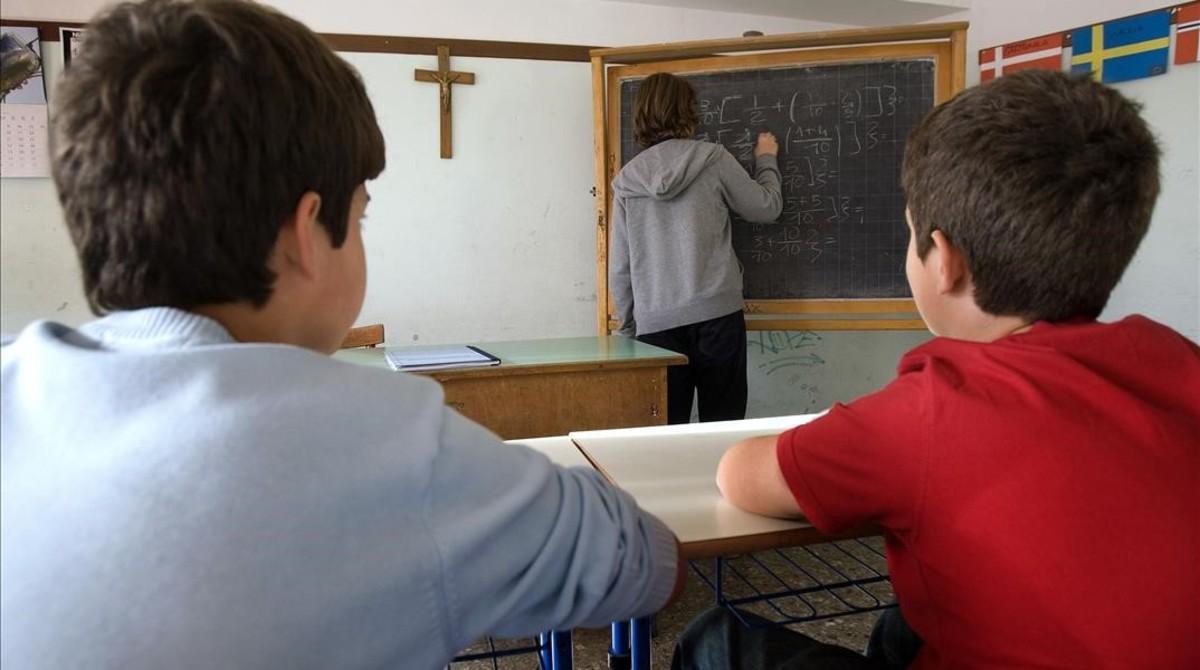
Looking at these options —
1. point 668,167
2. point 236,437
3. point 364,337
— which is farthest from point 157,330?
point 668,167

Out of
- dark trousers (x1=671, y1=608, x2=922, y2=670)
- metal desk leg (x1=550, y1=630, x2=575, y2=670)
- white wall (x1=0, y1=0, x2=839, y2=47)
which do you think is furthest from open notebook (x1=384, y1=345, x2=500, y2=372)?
white wall (x1=0, y1=0, x2=839, y2=47)

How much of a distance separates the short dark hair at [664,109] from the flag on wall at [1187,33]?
1.64 m

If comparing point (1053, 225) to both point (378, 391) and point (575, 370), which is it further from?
point (575, 370)

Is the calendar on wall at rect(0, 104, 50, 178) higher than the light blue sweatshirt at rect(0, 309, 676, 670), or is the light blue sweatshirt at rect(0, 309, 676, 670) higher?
the calendar on wall at rect(0, 104, 50, 178)

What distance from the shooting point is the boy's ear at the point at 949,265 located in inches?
35.7

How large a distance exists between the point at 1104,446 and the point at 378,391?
62 cm

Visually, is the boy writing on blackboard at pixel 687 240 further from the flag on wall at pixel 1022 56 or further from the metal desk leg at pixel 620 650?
the metal desk leg at pixel 620 650

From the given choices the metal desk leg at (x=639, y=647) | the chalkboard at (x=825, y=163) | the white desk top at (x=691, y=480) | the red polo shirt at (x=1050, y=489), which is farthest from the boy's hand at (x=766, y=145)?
the red polo shirt at (x=1050, y=489)

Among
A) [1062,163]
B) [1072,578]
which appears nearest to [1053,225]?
[1062,163]

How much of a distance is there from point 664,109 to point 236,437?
7.97 feet

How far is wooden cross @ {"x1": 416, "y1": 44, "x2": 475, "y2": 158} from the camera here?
3480 mm

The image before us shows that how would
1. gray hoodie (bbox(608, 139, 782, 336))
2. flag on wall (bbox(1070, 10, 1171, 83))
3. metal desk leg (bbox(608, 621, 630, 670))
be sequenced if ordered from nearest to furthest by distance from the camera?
1. metal desk leg (bbox(608, 621, 630, 670))
2. gray hoodie (bbox(608, 139, 782, 336))
3. flag on wall (bbox(1070, 10, 1171, 83))

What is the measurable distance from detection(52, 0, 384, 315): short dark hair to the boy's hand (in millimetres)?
2527

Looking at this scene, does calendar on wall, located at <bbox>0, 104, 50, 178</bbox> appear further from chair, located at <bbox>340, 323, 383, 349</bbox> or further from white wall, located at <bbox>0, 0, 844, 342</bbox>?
white wall, located at <bbox>0, 0, 844, 342</bbox>
